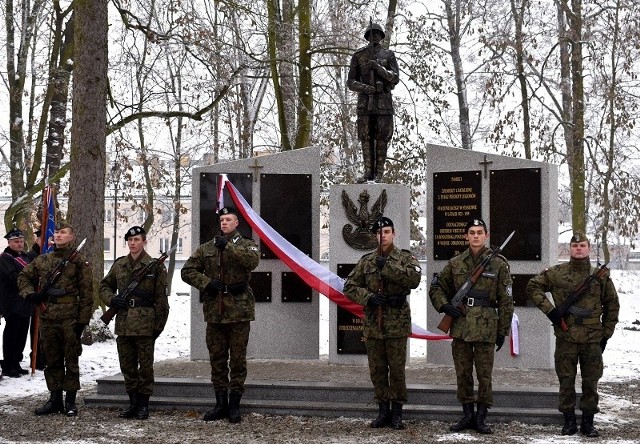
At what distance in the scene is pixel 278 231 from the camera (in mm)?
9984

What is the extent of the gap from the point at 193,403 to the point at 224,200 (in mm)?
2675

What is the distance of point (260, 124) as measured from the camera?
24203mm

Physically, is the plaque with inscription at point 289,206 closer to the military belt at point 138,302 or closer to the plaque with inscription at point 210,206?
the plaque with inscription at point 210,206

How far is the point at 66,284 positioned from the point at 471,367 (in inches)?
143

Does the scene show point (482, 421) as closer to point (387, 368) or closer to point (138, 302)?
point (387, 368)

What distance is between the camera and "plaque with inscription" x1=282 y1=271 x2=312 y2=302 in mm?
9922

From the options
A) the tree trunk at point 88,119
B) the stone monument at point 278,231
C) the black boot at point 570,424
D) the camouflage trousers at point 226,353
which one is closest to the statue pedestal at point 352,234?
the stone monument at point 278,231

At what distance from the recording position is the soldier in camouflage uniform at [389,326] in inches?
285

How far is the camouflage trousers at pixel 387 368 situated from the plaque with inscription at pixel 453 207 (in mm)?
2583

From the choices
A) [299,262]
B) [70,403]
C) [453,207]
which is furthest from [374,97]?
[70,403]

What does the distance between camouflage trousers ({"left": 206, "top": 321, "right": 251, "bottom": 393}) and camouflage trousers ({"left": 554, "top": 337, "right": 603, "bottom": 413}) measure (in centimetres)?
267

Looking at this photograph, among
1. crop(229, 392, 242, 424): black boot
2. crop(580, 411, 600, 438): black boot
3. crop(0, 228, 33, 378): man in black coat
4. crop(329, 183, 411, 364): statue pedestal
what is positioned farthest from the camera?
crop(0, 228, 33, 378): man in black coat

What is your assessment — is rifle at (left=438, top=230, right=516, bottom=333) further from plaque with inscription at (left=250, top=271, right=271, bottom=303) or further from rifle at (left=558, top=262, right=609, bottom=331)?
plaque with inscription at (left=250, top=271, right=271, bottom=303)

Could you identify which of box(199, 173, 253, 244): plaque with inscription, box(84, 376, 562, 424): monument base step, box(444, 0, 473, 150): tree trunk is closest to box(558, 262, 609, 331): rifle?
box(84, 376, 562, 424): monument base step
